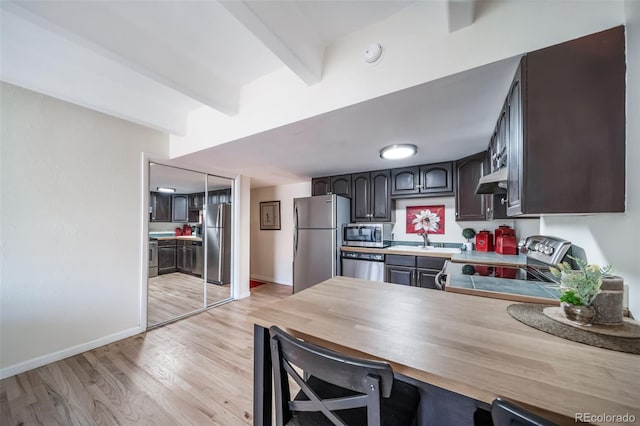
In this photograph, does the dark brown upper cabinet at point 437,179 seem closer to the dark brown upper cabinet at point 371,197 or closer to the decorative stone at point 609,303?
the dark brown upper cabinet at point 371,197

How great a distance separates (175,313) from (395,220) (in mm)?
3456

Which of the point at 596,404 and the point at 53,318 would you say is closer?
the point at 596,404

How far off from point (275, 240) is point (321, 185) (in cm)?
167

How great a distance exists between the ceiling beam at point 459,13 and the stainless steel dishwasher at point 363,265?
2582 mm

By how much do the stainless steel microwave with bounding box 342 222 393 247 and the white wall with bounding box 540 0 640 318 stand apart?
2.14 m

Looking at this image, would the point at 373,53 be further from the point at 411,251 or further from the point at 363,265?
the point at 363,265

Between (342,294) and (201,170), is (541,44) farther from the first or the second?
(201,170)

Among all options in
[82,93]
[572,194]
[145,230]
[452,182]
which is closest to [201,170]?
[145,230]

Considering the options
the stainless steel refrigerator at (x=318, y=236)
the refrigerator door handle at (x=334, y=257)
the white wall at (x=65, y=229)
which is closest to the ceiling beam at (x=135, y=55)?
the white wall at (x=65, y=229)

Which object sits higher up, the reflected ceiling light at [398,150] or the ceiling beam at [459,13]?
the ceiling beam at [459,13]

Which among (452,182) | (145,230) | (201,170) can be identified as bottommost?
(145,230)

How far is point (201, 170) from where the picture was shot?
3.33m

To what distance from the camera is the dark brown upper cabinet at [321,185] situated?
399 centimetres

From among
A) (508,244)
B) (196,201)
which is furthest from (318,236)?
(508,244)
